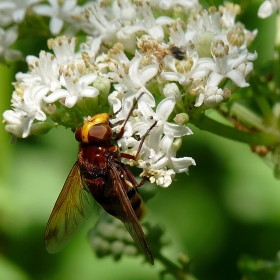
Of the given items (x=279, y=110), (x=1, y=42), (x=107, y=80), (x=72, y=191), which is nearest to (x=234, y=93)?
Answer: (x=279, y=110)

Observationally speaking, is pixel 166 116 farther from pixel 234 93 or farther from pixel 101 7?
pixel 101 7

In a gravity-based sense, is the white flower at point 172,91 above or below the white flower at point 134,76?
above

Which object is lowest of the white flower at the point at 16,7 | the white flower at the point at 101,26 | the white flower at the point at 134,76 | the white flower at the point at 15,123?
the white flower at the point at 15,123

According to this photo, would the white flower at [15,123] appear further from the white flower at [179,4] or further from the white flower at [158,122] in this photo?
the white flower at [179,4]

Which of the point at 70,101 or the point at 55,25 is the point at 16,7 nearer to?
the point at 55,25

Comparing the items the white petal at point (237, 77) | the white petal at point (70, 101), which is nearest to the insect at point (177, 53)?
the white petal at point (237, 77)

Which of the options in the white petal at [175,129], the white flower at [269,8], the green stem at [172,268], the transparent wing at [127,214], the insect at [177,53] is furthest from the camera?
the green stem at [172,268]

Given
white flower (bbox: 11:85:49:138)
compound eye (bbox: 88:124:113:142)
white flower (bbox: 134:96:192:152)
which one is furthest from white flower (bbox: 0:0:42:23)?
white flower (bbox: 134:96:192:152)

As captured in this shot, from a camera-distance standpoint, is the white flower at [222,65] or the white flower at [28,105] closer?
the white flower at [222,65]

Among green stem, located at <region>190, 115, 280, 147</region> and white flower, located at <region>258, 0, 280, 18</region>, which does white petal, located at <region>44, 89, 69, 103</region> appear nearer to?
green stem, located at <region>190, 115, 280, 147</region>
